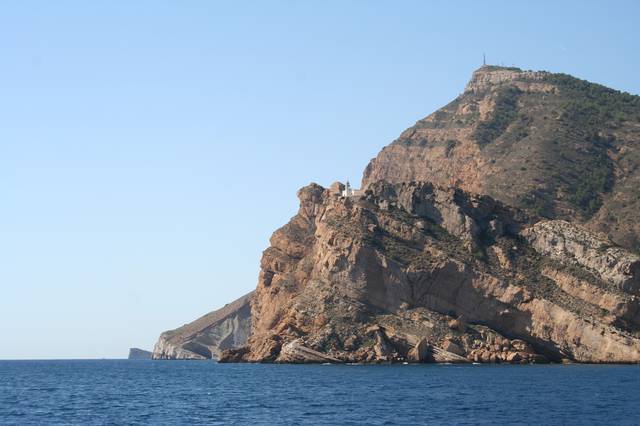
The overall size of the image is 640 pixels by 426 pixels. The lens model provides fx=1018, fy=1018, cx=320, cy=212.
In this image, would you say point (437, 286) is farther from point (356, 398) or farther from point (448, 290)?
point (356, 398)

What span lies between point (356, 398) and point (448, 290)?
50.3 m

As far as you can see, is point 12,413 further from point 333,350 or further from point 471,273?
point 471,273

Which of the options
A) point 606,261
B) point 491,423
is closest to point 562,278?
point 606,261

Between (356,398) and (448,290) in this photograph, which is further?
(448,290)

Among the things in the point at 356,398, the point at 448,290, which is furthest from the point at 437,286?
the point at 356,398

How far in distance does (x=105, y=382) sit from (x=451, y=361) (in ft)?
131

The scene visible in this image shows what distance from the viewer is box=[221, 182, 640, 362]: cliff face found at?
390ft

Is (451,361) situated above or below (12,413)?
above

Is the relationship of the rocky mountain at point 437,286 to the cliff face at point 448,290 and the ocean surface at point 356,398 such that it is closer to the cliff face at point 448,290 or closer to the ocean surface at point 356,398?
the cliff face at point 448,290

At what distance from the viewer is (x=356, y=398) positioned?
7588 cm

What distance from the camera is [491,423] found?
59.9 meters

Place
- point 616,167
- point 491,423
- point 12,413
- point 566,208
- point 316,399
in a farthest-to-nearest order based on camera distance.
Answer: point 616,167
point 566,208
point 316,399
point 12,413
point 491,423

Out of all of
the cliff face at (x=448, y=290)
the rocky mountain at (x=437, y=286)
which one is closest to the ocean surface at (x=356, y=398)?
the cliff face at (x=448, y=290)

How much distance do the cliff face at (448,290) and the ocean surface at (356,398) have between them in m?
6.37
